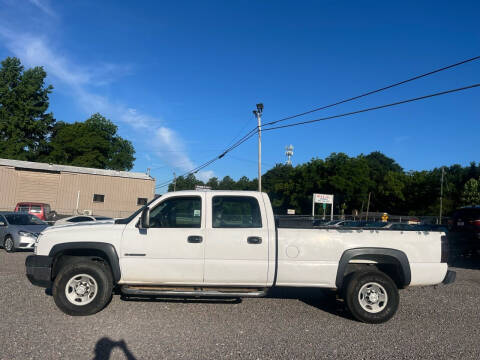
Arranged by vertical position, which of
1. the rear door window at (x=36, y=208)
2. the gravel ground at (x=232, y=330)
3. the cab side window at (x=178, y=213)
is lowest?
the gravel ground at (x=232, y=330)

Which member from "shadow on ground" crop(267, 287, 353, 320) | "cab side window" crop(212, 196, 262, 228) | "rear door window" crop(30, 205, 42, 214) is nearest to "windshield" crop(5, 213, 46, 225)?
"shadow on ground" crop(267, 287, 353, 320)

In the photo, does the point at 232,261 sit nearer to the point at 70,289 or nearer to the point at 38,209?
the point at 70,289

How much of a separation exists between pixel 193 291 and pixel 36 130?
5649cm

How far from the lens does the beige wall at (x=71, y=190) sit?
→ 34688 mm

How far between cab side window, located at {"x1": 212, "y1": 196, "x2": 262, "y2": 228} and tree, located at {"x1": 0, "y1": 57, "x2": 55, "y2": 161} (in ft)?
172

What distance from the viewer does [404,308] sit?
273 inches

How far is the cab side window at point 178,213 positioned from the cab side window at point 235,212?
270 mm

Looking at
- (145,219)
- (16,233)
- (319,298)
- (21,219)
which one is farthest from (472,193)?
(145,219)

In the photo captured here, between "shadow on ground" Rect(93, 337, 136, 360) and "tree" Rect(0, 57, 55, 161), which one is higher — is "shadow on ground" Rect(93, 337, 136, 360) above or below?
below

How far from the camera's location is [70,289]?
6004 mm

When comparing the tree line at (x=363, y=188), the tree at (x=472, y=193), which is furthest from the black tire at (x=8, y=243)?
the tree at (x=472, y=193)

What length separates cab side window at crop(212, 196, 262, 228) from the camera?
6.04 meters

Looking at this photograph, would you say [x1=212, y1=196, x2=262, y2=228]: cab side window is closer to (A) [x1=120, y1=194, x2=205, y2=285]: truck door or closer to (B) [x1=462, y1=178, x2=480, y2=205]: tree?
(A) [x1=120, y1=194, x2=205, y2=285]: truck door

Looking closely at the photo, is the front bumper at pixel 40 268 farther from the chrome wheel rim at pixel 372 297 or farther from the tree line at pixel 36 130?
the tree line at pixel 36 130
